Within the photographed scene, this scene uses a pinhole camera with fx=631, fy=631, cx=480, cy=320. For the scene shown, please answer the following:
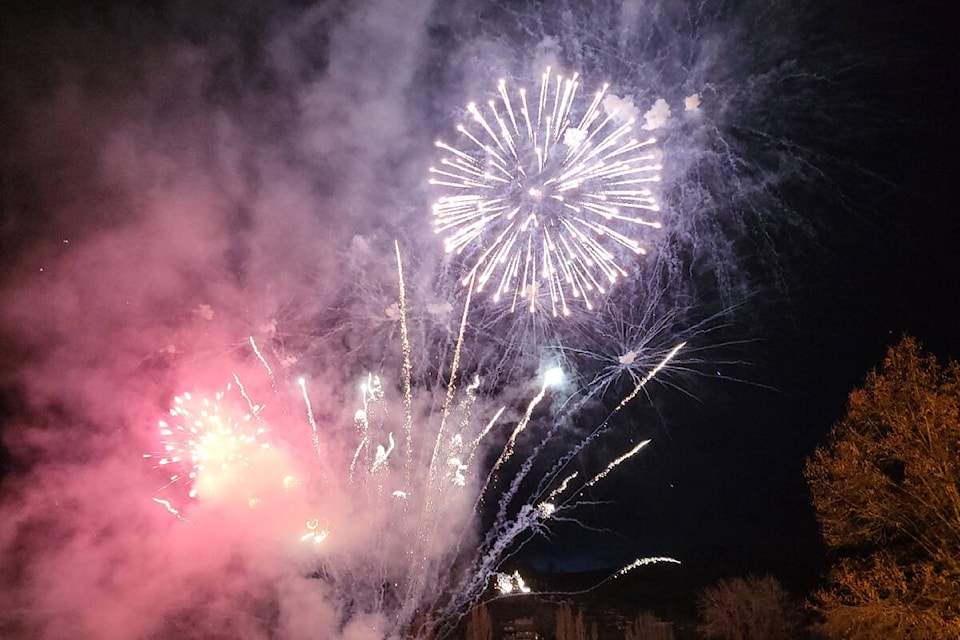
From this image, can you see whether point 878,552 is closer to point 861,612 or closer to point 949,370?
point 861,612

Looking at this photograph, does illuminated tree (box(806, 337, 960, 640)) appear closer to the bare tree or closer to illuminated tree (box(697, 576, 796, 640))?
illuminated tree (box(697, 576, 796, 640))

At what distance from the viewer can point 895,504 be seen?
40.4ft

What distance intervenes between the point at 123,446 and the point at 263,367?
413cm

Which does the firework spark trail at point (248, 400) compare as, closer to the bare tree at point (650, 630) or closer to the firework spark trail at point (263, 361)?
the firework spark trail at point (263, 361)

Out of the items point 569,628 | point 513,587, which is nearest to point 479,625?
point 569,628

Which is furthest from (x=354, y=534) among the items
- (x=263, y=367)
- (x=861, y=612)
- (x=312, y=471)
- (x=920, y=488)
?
(x=920, y=488)

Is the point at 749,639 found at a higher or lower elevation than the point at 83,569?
lower

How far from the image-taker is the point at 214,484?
17.3m

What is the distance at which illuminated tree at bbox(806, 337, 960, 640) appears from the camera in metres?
11.4

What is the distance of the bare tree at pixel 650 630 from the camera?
33.3 m

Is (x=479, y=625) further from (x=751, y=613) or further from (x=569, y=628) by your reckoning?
(x=751, y=613)

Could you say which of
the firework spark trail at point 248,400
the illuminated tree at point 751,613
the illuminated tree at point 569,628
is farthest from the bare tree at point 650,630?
the firework spark trail at point 248,400

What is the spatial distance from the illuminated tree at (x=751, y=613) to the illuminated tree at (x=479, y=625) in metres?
11.1

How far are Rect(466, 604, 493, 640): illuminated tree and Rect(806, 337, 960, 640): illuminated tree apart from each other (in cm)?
2281
